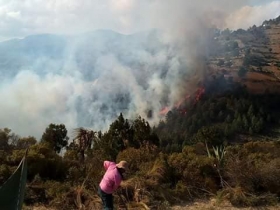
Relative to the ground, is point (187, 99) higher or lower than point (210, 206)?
higher

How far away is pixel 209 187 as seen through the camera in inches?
413

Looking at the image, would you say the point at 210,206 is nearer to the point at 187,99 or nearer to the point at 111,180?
the point at 111,180

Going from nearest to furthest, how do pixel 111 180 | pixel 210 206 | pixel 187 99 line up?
pixel 111 180, pixel 210 206, pixel 187 99

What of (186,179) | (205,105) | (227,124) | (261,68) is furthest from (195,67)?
(186,179)

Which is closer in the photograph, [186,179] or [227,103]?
[186,179]

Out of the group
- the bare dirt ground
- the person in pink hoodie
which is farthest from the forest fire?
the person in pink hoodie

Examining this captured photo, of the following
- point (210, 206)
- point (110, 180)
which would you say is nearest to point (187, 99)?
point (210, 206)

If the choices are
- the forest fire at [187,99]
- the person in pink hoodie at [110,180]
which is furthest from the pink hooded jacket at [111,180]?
the forest fire at [187,99]

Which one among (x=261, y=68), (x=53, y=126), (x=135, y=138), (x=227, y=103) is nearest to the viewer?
(x=135, y=138)

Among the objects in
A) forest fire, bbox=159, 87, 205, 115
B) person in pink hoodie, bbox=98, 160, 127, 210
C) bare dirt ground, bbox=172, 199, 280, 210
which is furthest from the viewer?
forest fire, bbox=159, 87, 205, 115

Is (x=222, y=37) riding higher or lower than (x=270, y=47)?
higher

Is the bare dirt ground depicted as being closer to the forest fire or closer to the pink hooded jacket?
the pink hooded jacket

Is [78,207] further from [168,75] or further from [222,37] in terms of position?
[222,37]

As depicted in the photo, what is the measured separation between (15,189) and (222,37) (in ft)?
642
